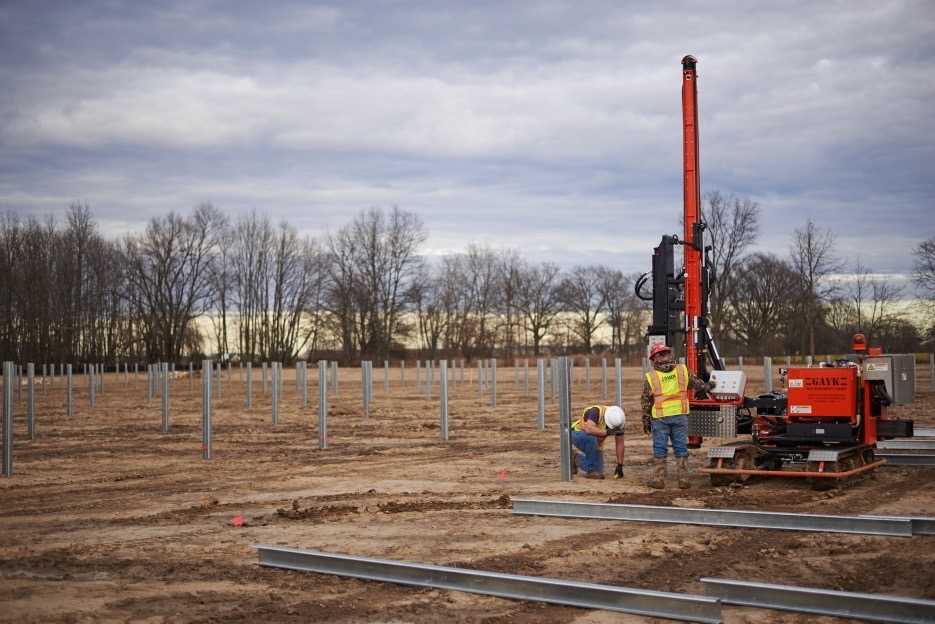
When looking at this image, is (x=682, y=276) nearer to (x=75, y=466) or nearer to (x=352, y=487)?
(x=352, y=487)

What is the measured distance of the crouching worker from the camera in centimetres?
1192

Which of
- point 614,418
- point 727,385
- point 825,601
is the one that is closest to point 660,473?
point 614,418

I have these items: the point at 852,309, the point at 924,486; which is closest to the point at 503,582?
the point at 924,486

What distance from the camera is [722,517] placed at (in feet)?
28.4

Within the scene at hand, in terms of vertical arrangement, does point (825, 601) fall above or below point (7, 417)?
below

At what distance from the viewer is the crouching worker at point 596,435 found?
11922 millimetres

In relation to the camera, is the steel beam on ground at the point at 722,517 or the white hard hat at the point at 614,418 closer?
the steel beam on ground at the point at 722,517

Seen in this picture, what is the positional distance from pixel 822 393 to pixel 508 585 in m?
6.46

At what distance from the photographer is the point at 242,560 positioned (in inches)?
297

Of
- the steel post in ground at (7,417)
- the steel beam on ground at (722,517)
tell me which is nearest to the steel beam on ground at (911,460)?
the steel beam on ground at (722,517)

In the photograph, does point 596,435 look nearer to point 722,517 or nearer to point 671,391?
point 671,391

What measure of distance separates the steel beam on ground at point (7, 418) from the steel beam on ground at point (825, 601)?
9625 mm

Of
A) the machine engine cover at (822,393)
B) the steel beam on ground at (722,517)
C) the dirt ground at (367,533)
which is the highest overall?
the machine engine cover at (822,393)

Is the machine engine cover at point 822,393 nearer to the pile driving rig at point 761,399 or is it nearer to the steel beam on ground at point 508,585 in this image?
the pile driving rig at point 761,399
